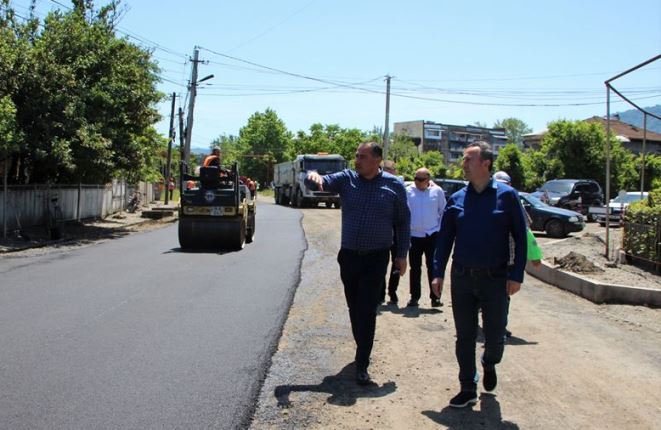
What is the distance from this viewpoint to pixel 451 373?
18.3 feet

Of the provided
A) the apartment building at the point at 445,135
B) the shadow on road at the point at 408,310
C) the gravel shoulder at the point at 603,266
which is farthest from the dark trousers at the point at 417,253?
the apartment building at the point at 445,135

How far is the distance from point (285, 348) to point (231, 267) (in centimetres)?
578

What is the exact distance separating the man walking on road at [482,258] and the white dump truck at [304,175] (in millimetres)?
26039

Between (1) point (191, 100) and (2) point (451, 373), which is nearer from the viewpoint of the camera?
(2) point (451, 373)

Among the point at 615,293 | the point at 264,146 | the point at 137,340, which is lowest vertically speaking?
the point at 137,340

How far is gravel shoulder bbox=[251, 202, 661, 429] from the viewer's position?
14.8 ft

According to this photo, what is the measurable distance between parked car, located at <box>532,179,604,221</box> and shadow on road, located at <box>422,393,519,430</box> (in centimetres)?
2476

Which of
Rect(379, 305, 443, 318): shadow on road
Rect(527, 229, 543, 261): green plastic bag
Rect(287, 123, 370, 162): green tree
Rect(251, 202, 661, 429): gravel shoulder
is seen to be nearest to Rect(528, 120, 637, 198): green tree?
Rect(251, 202, 661, 429): gravel shoulder

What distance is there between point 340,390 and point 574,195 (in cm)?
2578

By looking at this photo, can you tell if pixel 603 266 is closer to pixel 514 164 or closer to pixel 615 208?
pixel 615 208

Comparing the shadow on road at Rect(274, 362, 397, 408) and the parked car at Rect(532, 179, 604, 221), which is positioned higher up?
the parked car at Rect(532, 179, 604, 221)

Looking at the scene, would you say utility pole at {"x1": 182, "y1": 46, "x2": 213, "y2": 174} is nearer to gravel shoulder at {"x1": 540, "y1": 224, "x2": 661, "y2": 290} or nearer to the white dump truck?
the white dump truck

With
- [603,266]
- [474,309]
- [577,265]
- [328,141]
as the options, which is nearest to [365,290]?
[474,309]

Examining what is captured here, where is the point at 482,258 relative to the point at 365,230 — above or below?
below
